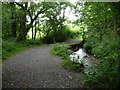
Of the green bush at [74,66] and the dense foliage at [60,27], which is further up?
the dense foliage at [60,27]

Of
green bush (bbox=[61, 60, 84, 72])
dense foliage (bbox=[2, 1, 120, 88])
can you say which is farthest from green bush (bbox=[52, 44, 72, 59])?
green bush (bbox=[61, 60, 84, 72])

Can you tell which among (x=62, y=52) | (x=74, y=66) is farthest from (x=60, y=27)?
(x=74, y=66)

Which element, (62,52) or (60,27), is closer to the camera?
(62,52)

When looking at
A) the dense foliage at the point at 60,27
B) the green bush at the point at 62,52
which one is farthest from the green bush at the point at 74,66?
the green bush at the point at 62,52

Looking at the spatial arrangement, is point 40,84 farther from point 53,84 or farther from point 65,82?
point 65,82

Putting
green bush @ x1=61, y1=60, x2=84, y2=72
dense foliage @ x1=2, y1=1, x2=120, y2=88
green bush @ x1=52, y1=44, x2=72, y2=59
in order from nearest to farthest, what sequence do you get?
green bush @ x1=61, y1=60, x2=84, y2=72 < dense foliage @ x1=2, y1=1, x2=120, y2=88 < green bush @ x1=52, y1=44, x2=72, y2=59

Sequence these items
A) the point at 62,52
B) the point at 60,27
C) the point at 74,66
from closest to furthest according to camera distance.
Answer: the point at 74,66
the point at 62,52
the point at 60,27

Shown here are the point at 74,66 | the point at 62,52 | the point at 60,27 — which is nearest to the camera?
the point at 74,66

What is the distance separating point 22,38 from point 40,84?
10.9 m

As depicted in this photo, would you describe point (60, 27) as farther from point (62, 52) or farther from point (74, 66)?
point (74, 66)

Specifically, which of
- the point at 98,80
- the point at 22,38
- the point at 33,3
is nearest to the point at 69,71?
the point at 98,80

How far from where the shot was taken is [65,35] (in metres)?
18.9

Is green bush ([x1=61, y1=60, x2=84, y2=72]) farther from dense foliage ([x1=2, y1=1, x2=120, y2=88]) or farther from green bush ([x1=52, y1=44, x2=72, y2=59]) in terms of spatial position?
green bush ([x1=52, y1=44, x2=72, y2=59])

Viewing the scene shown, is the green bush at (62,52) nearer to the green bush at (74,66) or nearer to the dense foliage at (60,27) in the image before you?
the dense foliage at (60,27)
